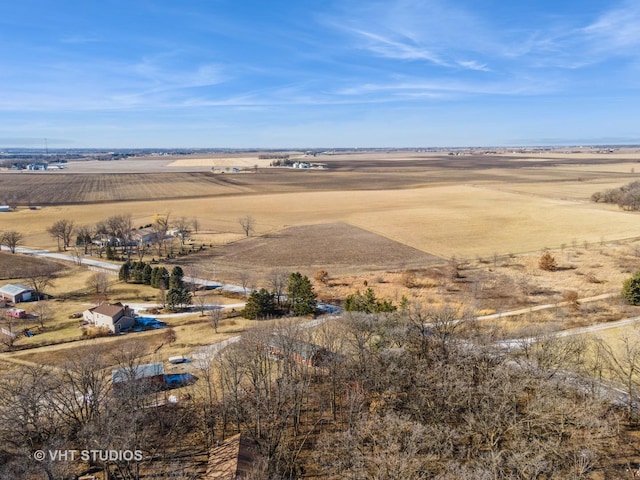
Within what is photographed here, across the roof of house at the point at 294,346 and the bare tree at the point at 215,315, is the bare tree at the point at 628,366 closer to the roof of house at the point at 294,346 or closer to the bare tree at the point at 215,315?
the roof of house at the point at 294,346

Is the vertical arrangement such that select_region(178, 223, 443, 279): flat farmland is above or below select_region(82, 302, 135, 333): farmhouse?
above

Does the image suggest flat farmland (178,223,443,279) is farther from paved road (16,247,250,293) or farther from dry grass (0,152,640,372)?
paved road (16,247,250,293)

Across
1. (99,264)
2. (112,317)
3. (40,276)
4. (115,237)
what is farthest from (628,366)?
(115,237)

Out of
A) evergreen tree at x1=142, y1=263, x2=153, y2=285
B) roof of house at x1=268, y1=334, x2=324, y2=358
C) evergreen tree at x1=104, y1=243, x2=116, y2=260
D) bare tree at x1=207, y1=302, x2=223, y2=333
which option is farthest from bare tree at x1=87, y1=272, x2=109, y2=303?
roof of house at x1=268, y1=334, x2=324, y2=358

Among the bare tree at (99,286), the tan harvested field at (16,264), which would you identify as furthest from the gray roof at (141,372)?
the tan harvested field at (16,264)

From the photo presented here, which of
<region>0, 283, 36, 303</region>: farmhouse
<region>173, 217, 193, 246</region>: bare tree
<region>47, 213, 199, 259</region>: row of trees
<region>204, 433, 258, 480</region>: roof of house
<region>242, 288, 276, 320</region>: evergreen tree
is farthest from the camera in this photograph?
<region>173, 217, 193, 246</region>: bare tree

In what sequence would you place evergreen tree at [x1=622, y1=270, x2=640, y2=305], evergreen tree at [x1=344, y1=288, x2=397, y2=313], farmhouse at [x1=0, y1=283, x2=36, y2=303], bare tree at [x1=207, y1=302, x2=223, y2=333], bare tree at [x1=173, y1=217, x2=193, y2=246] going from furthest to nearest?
1. bare tree at [x1=173, y1=217, x2=193, y2=246]
2. farmhouse at [x1=0, y1=283, x2=36, y2=303]
3. evergreen tree at [x1=622, y1=270, x2=640, y2=305]
4. bare tree at [x1=207, y1=302, x2=223, y2=333]
5. evergreen tree at [x1=344, y1=288, x2=397, y2=313]

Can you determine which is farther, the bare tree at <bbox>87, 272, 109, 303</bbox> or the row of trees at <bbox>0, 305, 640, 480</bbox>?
the bare tree at <bbox>87, 272, 109, 303</bbox>

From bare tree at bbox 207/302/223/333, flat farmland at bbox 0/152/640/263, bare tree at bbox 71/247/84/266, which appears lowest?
bare tree at bbox 207/302/223/333
